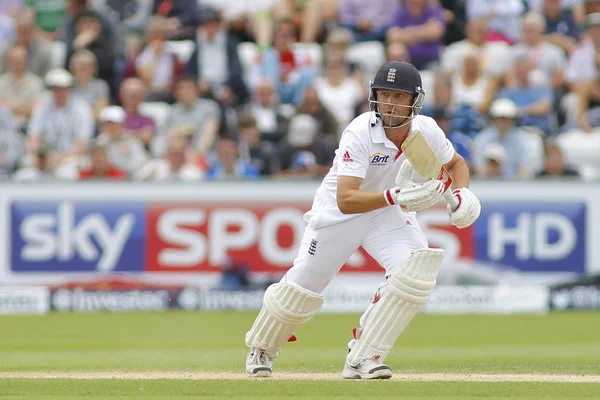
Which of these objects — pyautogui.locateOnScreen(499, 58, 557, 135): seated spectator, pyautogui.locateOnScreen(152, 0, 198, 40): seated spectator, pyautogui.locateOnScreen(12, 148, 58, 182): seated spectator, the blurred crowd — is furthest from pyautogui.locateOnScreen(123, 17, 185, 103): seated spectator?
pyautogui.locateOnScreen(499, 58, 557, 135): seated spectator

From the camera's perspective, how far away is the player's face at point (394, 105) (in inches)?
229

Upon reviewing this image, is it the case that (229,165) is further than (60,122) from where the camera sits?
No

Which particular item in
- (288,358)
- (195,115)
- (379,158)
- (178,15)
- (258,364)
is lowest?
(288,358)

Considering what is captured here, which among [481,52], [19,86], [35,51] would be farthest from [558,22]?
[19,86]

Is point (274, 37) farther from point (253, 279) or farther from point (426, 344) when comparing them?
point (426, 344)

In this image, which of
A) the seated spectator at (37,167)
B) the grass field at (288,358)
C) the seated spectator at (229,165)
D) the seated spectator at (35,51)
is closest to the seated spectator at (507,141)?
the grass field at (288,358)

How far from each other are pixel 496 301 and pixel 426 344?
3.12m

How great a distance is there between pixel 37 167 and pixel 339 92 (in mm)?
3292

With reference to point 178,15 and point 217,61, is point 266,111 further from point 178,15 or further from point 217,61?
point 178,15

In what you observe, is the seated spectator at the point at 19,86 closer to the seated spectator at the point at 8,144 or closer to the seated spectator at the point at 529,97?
the seated spectator at the point at 8,144

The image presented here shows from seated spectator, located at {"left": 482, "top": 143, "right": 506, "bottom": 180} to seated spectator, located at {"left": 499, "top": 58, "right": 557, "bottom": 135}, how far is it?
3.89ft

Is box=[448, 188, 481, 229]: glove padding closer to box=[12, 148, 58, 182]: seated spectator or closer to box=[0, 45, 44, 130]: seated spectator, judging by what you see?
box=[12, 148, 58, 182]: seated spectator

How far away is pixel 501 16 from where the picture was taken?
13.9 meters

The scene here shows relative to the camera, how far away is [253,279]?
11.4 meters
